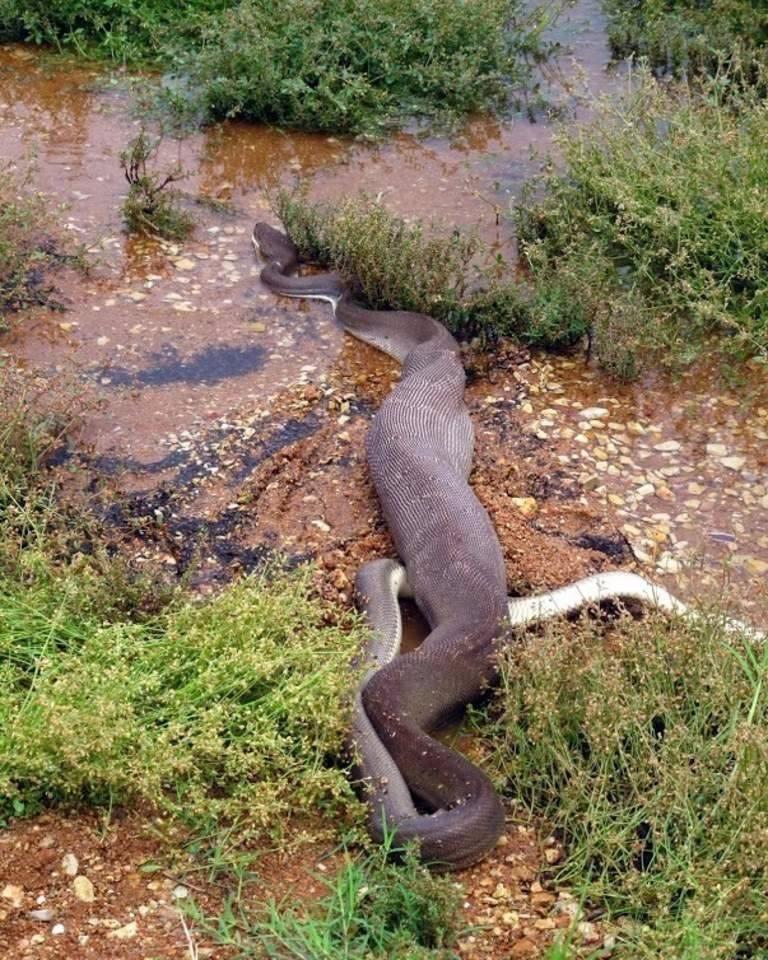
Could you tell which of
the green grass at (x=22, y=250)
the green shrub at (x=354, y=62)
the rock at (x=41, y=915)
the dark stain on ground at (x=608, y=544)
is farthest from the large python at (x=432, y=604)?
the green shrub at (x=354, y=62)

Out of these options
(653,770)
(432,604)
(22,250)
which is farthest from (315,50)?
(653,770)

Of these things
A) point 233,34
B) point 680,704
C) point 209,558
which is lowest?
point 209,558

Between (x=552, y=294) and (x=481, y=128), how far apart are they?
312 centimetres

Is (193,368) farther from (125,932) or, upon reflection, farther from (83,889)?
(125,932)

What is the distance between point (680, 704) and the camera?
173 inches

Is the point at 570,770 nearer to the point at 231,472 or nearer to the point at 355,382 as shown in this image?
the point at 231,472

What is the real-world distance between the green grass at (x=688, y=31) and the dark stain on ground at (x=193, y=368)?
13.1 ft

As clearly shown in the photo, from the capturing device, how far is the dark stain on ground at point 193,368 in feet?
22.3

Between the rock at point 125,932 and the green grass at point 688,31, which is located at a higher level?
the green grass at point 688,31

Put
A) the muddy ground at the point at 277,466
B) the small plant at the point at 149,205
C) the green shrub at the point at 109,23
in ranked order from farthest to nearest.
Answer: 1. the green shrub at the point at 109,23
2. the small plant at the point at 149,205
3. the muddy ground at the point at 277,466

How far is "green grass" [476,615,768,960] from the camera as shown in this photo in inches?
145

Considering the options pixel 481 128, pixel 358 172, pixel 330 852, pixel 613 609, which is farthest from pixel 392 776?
pixel 481 128

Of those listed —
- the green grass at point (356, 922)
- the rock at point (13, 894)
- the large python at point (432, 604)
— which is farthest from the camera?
the large python at point (432, 604)

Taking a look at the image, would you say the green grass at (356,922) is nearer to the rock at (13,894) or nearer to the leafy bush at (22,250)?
the rock at (13,894)
